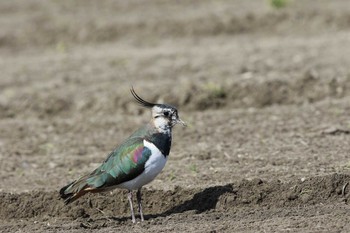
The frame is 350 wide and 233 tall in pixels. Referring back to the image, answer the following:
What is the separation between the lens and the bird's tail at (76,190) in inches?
360

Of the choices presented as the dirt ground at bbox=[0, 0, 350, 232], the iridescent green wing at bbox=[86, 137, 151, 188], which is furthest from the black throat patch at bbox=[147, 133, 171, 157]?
the dirt ground at bbox=[0, 0, 350, 232]

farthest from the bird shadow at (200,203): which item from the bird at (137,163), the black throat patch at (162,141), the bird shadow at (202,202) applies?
the black throat patch at (162,141)

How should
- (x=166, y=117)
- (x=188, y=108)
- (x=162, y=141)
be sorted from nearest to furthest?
(x=162, y=141), (x=166, y=117), (x=188, y=108)

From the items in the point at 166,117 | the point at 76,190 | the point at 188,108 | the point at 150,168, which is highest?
the point at 166,117

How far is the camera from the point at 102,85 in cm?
1583

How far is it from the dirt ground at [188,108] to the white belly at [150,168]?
386mm

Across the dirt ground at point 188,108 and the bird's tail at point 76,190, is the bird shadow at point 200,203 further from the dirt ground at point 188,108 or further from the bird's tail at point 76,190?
the bird's tail at point 76,190

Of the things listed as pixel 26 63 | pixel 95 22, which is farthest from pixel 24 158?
pixel 95 22

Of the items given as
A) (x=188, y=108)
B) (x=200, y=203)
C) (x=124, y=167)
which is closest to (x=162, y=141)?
(x=124, y=167)

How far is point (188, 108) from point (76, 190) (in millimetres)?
5315

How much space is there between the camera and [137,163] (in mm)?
9055

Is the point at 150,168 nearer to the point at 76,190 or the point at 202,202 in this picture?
the point at 76,190

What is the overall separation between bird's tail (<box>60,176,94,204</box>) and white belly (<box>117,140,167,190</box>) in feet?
1.15

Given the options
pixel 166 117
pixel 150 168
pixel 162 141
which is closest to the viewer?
pixel 150 168
